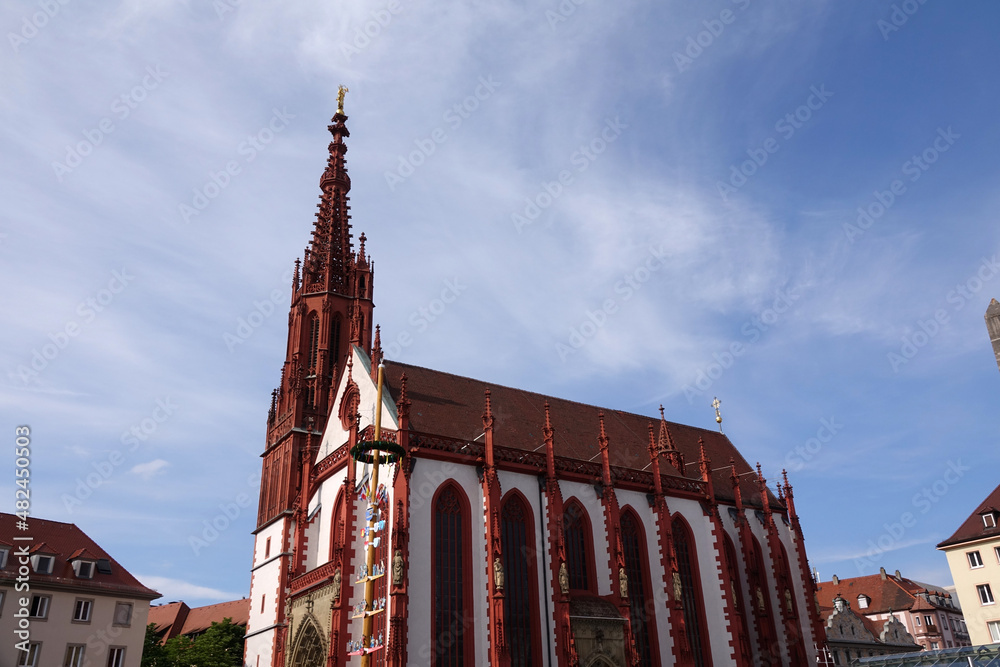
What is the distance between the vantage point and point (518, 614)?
2584cm

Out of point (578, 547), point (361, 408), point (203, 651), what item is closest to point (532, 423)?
point (578, 547)

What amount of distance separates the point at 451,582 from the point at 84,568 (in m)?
19.2

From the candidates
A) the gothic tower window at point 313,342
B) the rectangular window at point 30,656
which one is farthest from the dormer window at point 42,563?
the gothic tower window at point 313,342

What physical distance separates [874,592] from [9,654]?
66.1m

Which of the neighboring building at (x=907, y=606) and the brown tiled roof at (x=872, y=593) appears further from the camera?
the brown tiled roof at (x=872, y=593)

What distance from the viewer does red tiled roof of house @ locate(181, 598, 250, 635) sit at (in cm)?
5888

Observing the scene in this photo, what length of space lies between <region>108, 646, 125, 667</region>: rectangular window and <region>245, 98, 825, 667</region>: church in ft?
18.1

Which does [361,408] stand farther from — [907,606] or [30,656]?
[907,606]

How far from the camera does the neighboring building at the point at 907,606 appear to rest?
6294cm

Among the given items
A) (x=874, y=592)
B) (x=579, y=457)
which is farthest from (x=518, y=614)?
(x=874, y=592)

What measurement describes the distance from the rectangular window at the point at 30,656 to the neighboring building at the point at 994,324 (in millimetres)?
42619

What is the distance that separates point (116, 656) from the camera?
3322cm

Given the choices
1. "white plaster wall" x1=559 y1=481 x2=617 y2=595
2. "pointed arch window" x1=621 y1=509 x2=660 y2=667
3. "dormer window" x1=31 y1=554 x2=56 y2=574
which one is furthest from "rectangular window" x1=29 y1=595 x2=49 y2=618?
"pointed arch window" x1=621 y1=509 x2=660 y2=667

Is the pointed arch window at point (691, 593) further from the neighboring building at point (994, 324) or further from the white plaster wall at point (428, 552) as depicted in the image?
the neighboring building at point (994, 324)
